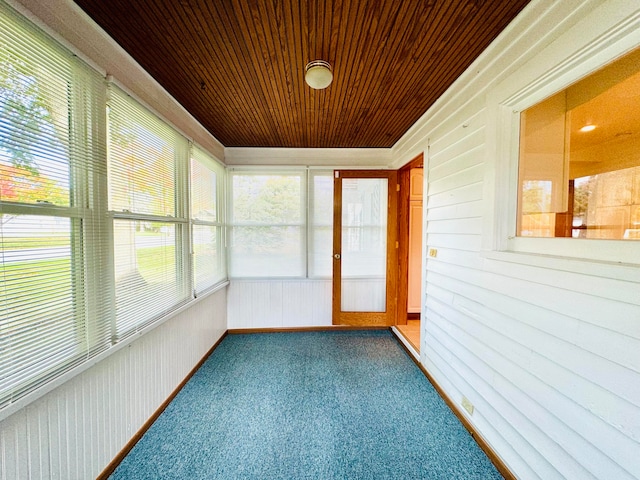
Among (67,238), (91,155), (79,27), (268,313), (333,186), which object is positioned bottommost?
(268,313)

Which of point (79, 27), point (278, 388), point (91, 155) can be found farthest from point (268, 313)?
point (79, 27)

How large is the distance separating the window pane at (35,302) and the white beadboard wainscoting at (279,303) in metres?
2.17

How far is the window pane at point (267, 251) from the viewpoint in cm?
341

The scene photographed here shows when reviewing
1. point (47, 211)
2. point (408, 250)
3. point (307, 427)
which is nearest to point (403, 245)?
point (408, 250)

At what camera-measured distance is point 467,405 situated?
5.79ft

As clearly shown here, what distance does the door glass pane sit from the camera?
3.38 meters

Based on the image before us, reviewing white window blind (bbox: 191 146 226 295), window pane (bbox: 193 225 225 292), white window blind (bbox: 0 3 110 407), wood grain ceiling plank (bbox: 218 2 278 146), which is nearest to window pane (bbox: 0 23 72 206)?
white window blind (bbox: 0 3 110 407)

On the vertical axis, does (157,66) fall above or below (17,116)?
above

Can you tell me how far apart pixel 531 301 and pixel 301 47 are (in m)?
1.94

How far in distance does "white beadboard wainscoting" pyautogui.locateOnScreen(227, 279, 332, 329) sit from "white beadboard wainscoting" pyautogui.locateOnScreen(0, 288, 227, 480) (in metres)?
1.14

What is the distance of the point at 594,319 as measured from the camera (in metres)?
0.98

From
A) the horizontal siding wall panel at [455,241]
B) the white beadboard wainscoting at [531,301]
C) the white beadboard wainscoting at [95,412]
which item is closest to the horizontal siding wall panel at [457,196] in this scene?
the white beadboard wainscoting at [531,301]

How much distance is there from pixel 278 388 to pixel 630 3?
117 inches

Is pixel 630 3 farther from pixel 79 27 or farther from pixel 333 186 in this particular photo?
pixel 333 186
